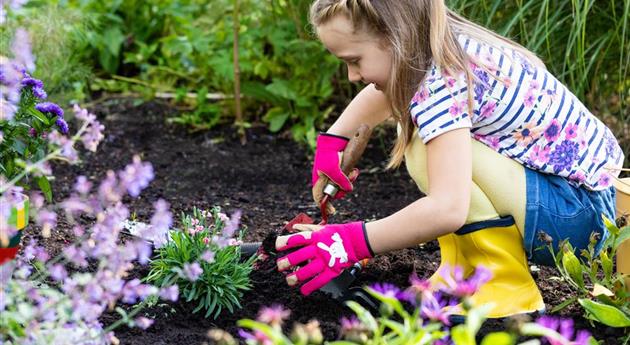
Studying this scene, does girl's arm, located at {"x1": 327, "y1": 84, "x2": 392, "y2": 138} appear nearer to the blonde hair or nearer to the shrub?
the blonde hair

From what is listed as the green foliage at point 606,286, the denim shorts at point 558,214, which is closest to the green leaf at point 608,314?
the green foliage at point 606,286

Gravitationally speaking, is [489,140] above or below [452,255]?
above

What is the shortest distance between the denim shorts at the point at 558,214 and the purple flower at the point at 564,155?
0.11 ft

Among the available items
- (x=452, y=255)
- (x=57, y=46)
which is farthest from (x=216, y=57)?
(x=452, y=255)

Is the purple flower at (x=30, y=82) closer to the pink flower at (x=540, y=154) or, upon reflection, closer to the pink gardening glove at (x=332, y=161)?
the pink gardening glove at (x=332, y=161)

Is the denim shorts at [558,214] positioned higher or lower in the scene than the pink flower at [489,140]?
lower

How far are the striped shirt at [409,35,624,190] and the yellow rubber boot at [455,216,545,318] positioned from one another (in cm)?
18

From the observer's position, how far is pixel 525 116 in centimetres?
230

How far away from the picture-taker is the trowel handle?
2.37 m

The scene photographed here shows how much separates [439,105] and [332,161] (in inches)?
17.4

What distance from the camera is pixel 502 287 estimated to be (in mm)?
2303

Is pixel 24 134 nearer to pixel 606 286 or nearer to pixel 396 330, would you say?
pixel 396 330

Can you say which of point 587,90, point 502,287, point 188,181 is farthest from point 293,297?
point 587,90

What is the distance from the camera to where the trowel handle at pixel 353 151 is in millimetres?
2367
